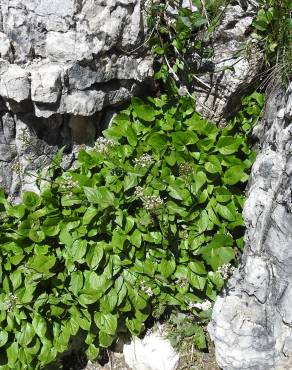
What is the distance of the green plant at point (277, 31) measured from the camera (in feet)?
11.7

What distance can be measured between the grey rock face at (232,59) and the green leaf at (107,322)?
1.90m

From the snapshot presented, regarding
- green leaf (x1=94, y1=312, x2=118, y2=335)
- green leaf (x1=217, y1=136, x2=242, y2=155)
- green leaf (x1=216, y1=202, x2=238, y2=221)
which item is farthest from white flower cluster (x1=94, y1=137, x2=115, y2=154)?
green leaf (x1=94, y1=312, x2=118, y2=335)

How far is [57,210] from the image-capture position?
3.68 meters

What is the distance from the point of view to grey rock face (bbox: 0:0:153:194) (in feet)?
11.6

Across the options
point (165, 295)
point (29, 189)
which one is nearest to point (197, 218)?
point (165, 295)

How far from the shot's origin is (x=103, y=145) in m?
3.79

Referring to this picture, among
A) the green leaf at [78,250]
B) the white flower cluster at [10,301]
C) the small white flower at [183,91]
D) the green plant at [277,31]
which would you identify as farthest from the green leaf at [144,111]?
the white flower cluster at [10,301]

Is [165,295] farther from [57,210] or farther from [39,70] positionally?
[39,70]

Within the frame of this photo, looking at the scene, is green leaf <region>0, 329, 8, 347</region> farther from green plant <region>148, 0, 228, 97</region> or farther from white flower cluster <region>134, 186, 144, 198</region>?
green plant <region>148, 0, 228, 97</region>

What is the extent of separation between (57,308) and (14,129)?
1416mm

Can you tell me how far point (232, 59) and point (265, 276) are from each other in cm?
167

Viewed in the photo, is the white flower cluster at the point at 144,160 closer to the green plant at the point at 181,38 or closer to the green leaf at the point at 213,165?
the green leaf at the point at 213,165

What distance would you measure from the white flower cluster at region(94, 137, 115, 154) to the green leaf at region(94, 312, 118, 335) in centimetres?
123

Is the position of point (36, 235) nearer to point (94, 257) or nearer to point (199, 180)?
point (94, 257)
